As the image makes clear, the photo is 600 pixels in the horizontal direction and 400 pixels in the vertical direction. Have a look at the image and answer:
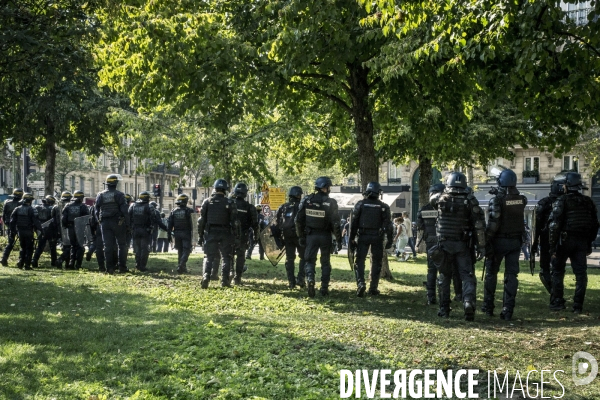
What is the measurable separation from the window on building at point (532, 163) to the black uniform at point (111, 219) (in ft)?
134

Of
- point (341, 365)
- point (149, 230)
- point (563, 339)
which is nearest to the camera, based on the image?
point (341, 365)

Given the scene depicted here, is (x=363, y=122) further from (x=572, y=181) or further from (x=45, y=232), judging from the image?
(x=45, y=232)

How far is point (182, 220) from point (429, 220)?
23.3 ft

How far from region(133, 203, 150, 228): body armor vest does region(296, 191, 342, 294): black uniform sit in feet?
18.0

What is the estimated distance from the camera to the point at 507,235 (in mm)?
11344

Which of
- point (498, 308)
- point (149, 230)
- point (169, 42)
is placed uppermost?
point (169, 42)

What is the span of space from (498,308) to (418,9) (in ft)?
16.8

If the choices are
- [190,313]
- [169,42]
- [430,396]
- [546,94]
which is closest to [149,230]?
[169,42]

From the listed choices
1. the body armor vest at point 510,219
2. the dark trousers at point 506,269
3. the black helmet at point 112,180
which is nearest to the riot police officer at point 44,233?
the black helmet at point 112,180

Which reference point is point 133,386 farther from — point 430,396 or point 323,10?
point 323,10

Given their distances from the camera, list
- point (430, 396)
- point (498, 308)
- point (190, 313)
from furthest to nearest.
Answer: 1. point (498, 308)
2. point (190, 313)
3. point (430, 396)

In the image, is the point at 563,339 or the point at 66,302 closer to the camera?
the point at 563,339

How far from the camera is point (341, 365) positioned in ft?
23.4

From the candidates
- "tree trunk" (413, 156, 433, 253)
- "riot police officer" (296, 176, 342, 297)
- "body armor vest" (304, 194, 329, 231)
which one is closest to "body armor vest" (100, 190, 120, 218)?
"riot police officer" (296, 176, 342, 297)
